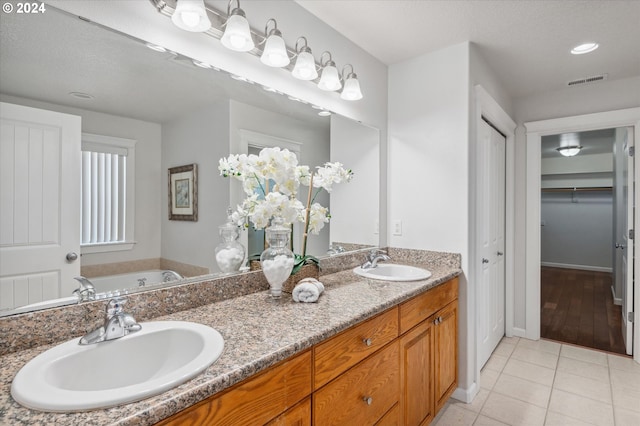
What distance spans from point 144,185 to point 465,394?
226 centimetres

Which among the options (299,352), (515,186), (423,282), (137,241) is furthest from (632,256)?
(137,241)

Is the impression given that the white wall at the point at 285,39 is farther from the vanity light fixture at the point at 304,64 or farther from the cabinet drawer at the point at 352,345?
the cabinet drawer at the point at 352,345

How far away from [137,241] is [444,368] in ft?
5.92

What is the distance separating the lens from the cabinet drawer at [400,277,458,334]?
1581mm

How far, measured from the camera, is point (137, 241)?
4.13ft

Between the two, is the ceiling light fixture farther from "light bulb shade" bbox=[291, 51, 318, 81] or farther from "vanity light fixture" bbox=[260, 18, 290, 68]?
"light bulb shade" bbox=[291, 51, 318, 81]

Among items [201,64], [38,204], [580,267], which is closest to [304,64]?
[201,64]

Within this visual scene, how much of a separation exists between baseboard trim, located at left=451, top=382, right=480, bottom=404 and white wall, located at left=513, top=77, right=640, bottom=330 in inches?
55.7

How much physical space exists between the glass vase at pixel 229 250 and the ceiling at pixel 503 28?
1262 mm

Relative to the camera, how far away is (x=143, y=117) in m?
1.25

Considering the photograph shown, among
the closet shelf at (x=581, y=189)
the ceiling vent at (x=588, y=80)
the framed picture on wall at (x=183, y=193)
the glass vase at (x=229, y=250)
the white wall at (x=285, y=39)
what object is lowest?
the glass vase at (x=229, y=250)

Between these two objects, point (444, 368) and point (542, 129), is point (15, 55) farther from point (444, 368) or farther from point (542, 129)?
point (542, 129)

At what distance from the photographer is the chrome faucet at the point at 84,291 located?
3.46 feet

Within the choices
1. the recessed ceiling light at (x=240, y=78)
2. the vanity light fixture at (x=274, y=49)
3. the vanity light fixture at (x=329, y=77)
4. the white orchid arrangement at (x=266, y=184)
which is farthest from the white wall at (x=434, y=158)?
the recessed ceiling light at (x=240, y=78)
